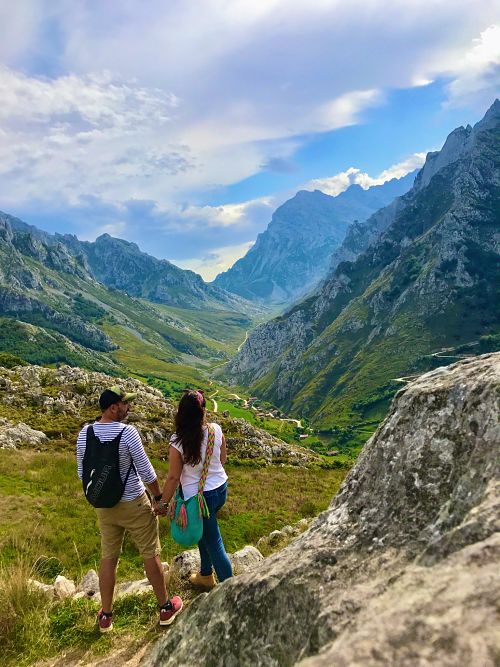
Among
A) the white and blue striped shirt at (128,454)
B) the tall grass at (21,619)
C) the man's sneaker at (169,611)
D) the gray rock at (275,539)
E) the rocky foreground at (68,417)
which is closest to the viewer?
the tall grass at (21,619)

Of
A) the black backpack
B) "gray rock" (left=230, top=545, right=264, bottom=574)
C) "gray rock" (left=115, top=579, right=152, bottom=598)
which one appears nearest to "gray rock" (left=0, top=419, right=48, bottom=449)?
"gray rock" (left=115, top=579, right=152, bottom=598)

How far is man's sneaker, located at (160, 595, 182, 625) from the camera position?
26.7ft

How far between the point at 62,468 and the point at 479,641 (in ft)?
104

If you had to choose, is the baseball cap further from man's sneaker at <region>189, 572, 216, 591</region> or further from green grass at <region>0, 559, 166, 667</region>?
man's sneaker at <region>189, 572, 216, 591</region>

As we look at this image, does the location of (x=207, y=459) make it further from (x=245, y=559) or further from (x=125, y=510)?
(x=245, y=559)

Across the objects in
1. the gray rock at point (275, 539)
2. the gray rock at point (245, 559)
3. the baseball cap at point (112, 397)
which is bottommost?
the gray rock at point (275, 539)

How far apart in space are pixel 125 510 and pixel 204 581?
2884 millimetres

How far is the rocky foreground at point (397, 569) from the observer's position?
273 centimetres

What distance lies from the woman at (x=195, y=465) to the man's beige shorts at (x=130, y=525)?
52cm

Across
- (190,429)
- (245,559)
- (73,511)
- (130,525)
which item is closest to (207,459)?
(190,429)

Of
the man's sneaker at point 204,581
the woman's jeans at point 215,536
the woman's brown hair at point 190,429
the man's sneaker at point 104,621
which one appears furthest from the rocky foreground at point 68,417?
the woman's brown hair at point 190,429

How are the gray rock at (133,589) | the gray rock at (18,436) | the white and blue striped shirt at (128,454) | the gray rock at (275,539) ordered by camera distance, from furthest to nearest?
the gray rock at (18,436) < the gray rock at (275,539) < the gray rock at (133,589) < the white and blue striped shirt at (128,454)

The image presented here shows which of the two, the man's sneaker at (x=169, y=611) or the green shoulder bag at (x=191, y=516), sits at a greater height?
the green shoulder bag at (x=191, y=516)

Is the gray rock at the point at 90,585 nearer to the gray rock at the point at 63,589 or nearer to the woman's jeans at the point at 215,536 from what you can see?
the gray rock at the point at 63,589
